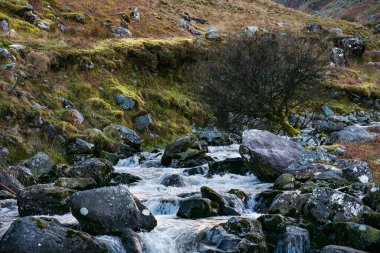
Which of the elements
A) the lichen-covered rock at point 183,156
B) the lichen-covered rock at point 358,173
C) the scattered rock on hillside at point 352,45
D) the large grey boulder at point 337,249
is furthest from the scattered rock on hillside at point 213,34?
the large grey boulder at point 337,249

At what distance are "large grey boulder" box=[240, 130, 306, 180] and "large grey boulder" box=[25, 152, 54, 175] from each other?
24.9 ft

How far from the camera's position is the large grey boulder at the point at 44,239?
852 cm

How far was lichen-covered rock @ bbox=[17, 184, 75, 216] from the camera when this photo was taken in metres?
12.1

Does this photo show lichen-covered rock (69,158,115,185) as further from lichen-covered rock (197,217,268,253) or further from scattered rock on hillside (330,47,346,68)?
scattered rock on hillside (330,47,346,68)

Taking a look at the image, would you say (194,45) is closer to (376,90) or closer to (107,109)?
(107,109)

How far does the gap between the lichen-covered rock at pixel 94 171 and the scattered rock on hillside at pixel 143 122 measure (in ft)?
29.8

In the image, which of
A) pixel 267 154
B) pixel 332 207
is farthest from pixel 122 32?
pixel 332 207

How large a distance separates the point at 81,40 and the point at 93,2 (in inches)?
490

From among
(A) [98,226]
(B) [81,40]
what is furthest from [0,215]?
Result: (B) [81,40]

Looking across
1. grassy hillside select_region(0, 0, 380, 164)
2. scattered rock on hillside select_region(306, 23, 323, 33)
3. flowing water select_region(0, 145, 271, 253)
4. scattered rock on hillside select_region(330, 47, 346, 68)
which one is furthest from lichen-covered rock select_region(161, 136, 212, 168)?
scattered rock on hillside select_region(306, 23, 323, 33)

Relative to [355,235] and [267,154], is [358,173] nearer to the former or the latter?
[267,154]

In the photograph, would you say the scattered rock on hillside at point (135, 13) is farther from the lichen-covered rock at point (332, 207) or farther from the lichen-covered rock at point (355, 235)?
the lichen-covered rock at point (355, 235)

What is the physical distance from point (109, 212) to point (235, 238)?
2976 mm

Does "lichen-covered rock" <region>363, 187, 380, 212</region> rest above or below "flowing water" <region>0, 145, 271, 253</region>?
above
